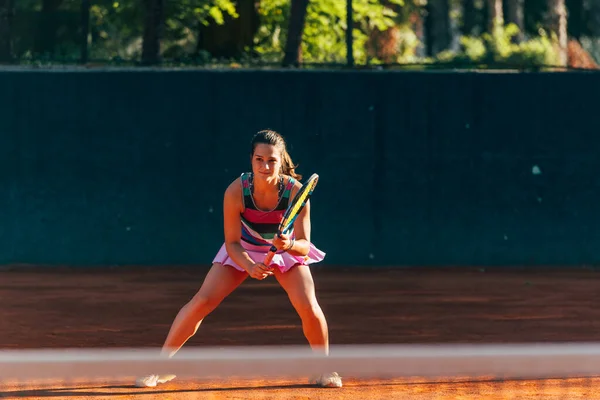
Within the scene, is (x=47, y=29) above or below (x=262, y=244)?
above

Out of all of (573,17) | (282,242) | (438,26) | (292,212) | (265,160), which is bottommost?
(282,242)

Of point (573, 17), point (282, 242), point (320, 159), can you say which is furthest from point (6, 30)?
point (573, 17)

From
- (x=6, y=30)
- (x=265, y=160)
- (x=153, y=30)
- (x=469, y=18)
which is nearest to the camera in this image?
(x=265, y=160)

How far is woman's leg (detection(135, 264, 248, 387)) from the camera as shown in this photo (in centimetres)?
633

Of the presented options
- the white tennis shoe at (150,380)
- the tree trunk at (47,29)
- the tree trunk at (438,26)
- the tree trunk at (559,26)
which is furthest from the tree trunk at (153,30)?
the tree trunk at (438,26)

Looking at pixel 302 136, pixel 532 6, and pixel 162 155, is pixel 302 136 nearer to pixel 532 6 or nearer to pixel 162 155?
pixel 162 155

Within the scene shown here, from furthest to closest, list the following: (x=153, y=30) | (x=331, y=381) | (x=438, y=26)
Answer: (x=438, y=26) → (x=153, y=30) → (x=331, y=381)

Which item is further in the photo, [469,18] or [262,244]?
[469,18]

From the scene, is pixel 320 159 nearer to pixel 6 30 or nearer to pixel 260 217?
pixel 6 30

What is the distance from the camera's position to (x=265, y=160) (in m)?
6.15

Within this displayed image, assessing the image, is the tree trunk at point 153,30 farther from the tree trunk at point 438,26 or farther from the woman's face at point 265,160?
the tree trunk at point 438,26

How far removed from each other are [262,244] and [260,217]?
154 millimetres

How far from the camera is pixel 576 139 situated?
474 inches

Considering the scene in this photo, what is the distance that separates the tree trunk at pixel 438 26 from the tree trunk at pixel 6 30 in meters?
38.8
